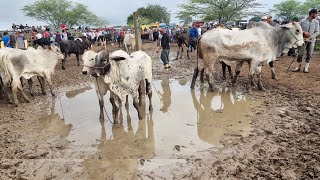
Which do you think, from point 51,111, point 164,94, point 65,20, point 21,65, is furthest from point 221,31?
point 65,20

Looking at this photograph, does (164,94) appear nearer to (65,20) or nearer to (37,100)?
(37,100)

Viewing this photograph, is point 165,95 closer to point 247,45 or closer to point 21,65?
point 247,45

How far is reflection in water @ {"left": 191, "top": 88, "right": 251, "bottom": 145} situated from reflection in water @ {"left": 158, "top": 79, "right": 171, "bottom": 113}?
68 cm

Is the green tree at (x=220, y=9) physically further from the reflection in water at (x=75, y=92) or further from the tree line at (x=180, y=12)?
the reflection in water at (x=75, y=92)

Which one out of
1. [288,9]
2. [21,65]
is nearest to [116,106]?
[21,65]

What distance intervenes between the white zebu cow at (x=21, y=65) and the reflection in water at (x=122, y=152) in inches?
124

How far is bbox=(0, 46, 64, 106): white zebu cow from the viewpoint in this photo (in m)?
7.77

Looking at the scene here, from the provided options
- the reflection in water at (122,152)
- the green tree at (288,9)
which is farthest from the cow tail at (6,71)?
the green tree at (288,9)

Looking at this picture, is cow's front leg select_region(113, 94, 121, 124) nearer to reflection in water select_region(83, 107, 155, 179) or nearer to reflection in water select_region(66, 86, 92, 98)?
reflection in water select_region(83, 107, 155, 179)

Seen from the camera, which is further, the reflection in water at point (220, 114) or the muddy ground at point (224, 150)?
the reflection in water at point (220, 114)

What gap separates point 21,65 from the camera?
26.2 feet

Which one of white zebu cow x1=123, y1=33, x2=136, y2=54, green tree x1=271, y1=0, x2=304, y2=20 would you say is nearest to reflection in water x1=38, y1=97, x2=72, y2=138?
white zebu cow x1=123, y1=33, x2=136, y2=54

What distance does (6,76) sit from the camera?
26.0 feet

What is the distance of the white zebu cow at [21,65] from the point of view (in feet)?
25.5
